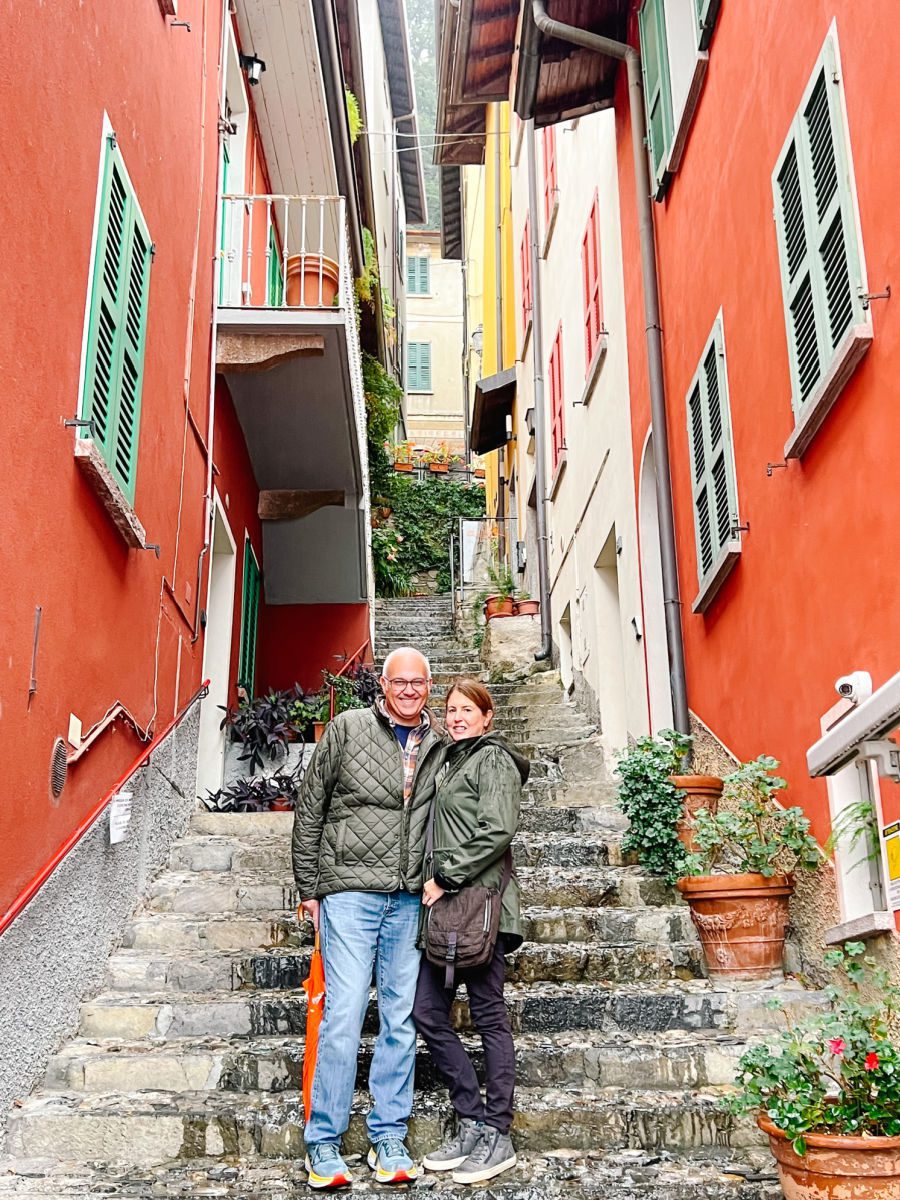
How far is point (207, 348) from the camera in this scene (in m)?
7.35

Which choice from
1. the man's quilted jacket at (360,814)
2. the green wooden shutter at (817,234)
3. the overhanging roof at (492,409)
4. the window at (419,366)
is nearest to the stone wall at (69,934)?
the man's quilted jacket at (360,814)

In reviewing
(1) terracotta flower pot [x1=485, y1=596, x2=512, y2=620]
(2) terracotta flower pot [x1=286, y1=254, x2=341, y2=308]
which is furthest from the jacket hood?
(1) terracotta flower pot [x1=485, y1=596, x2=512, y2=620]

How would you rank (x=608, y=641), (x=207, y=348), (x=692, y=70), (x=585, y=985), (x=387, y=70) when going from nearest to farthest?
(x=585, y=985)
(x=692, y=70)
(x=207, y=348)
(x=608, y=641)
(x=387, y=70)

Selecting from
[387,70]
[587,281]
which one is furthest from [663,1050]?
[387,70]

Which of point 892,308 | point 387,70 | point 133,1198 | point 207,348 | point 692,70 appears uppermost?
point 387,70

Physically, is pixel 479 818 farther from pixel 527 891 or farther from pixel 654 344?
pixel 654 344

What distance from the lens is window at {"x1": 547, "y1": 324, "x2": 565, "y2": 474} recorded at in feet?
36.9

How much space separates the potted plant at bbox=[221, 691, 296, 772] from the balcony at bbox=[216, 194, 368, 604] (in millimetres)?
2463

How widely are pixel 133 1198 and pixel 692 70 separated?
612cm

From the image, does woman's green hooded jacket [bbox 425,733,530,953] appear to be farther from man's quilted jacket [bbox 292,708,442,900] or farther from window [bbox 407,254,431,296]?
window [bbox 407,254,431,296]

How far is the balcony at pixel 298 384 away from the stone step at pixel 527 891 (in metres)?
3.83

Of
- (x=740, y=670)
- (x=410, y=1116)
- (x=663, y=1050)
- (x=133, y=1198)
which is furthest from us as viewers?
(x=740, y=670)

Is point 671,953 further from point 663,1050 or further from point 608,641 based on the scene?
point 608,641

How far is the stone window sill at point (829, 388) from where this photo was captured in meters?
3.61
